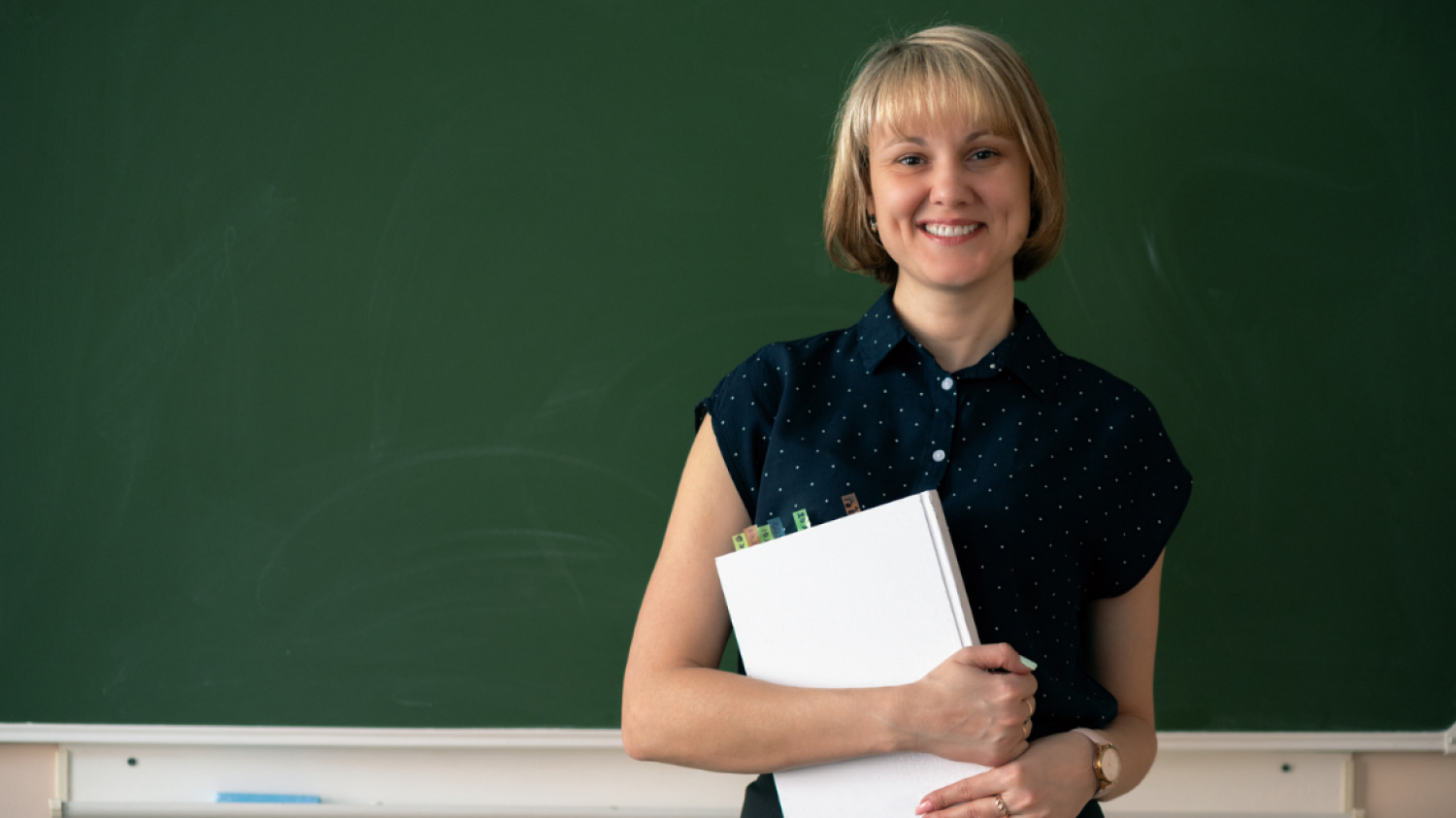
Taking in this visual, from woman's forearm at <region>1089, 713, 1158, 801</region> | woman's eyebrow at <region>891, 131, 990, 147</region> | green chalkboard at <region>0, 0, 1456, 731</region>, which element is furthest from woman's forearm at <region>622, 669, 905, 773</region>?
green chalkboard at <region>0, 0, 1456, 731</region>

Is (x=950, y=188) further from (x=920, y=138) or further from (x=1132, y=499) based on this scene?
(x=1132, y=499)

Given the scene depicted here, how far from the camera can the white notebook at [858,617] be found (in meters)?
0.84

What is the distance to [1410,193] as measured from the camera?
65.3 inches

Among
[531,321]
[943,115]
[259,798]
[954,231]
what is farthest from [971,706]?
[259,798]

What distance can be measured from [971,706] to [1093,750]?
19 cm

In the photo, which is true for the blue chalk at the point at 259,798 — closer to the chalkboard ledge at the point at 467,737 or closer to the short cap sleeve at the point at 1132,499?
the chalkboard ledge at the point at 467,737

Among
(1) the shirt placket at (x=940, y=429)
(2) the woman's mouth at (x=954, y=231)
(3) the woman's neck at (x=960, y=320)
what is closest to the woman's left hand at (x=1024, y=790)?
(1) the shirt placket at (x=940, y=429)

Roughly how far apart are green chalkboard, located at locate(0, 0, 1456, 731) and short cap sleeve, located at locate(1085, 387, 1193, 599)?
0.73 meters

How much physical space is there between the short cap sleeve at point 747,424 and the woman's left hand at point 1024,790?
0.33 metres

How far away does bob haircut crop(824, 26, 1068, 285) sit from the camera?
94 cm

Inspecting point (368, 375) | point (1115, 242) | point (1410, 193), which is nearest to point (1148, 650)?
point (1115, 242)

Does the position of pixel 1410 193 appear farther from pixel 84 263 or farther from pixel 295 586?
pixel 84 263

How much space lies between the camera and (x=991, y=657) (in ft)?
2.72

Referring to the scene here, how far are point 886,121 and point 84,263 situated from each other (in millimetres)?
1519
